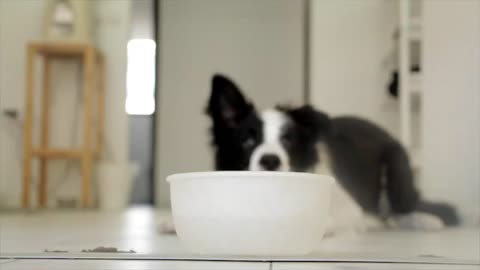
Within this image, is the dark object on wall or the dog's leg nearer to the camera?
the dog's leg

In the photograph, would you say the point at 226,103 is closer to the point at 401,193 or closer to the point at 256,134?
the point at 256,134

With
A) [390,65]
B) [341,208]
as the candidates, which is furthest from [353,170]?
[390,65]

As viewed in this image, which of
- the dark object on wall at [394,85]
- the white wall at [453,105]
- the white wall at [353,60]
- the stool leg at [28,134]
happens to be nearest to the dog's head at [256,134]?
the white wall at [453,105]

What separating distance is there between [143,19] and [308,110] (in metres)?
1.43

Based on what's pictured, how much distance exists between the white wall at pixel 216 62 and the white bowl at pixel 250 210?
2.16 meters

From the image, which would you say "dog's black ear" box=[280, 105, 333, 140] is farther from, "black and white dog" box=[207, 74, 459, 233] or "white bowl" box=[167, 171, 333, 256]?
"white bowl" box=[167, 171, 333, 256]

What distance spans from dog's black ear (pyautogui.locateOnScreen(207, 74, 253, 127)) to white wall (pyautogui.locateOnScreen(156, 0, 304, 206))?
1209mm

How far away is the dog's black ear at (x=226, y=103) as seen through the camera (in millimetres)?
1653

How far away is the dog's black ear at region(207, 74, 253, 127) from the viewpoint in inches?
65.1

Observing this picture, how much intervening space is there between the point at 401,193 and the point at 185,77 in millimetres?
1558

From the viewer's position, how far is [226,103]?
1.66m

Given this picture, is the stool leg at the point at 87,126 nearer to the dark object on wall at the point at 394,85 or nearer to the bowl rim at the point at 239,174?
the dark object on wall at the point at 394,85

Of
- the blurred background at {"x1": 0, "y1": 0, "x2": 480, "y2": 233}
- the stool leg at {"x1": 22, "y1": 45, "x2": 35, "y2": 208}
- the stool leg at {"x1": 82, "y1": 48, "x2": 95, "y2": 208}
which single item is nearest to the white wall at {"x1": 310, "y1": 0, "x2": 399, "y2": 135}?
the blurred background at {"x1": 0, "y1": 0, "x2": 480, "y2": 233}

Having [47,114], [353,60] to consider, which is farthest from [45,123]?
[353,60]
